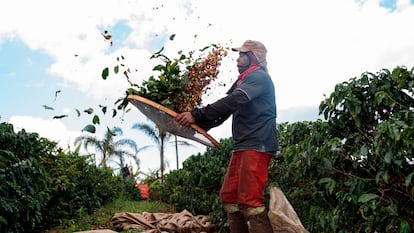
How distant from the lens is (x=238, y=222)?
3916 mm

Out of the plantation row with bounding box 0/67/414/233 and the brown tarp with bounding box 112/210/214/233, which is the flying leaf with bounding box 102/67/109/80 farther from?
the brown tarp with bounding box 112/210/214/233

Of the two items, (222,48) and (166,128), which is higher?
(222,48)

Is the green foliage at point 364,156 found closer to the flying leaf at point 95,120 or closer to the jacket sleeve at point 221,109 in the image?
the jacket sleeve at point 221,109

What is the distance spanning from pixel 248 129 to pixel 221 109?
262 mm

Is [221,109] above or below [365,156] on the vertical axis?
above

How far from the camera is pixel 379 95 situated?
9.95 feet

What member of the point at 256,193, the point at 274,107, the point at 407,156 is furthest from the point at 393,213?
the point at 274,107

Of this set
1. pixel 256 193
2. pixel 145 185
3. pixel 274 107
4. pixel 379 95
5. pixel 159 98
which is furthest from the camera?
pixel 145 185

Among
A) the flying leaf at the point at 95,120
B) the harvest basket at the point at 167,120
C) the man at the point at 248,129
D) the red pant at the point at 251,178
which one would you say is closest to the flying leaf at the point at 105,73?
the harvest basket at the point at 167,120

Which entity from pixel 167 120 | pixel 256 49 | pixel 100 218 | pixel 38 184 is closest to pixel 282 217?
pixel 167 120

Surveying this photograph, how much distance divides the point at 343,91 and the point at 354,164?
1.62 ft

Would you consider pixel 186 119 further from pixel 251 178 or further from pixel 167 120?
pixel 251 178

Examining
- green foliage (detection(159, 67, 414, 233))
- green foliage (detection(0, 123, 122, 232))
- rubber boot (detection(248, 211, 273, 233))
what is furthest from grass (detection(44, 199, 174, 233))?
green foliage (detection(159, 67, 414, 233))

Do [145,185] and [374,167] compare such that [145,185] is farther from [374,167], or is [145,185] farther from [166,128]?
[374,167]
